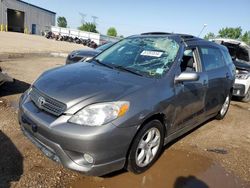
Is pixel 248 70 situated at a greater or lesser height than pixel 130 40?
lesser

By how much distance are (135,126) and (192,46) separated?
205cm

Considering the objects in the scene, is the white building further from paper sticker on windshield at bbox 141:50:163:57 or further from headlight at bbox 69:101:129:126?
headlight at bbox 69:101:129:126

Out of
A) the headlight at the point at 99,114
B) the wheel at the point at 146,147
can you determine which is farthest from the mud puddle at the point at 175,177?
the headlight at the point at 99,114

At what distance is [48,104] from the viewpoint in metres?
3.16

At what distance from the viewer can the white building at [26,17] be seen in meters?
52.2

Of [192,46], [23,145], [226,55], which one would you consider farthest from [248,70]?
[23,145]

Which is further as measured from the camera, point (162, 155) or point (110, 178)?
point (162, 155)

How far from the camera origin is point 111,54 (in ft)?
15.0

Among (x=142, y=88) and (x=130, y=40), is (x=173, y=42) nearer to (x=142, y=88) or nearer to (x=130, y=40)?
(x=130, y=40)

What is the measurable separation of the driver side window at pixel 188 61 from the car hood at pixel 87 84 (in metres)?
0.92

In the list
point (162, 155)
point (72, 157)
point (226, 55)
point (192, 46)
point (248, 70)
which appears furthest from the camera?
point (248, 70)

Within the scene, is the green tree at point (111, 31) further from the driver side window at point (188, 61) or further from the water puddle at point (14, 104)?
the driver side window at point (188, 61)

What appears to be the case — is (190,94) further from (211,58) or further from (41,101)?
(41,101)

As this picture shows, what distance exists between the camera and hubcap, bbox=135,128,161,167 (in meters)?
3.46
